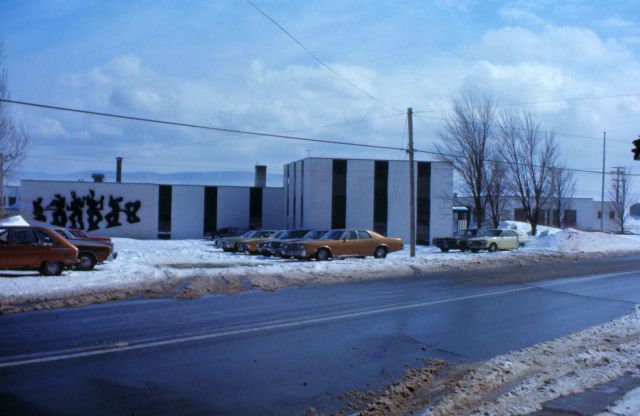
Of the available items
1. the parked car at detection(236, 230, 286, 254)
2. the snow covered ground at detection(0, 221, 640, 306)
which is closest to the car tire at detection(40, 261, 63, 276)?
the snow covered ground at detection(0, 221, 640, 306)

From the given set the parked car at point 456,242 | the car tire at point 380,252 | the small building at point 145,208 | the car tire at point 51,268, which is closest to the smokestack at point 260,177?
the small building at point 145,208

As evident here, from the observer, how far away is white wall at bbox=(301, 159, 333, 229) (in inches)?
1922

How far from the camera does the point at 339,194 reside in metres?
49.7

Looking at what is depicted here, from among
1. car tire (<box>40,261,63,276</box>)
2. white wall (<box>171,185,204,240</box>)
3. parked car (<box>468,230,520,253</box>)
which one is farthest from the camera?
white wall (<box>171,185,204,240</box>)

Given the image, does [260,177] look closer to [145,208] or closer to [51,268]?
[145,208]

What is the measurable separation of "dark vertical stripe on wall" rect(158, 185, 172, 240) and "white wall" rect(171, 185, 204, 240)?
1.20 ft

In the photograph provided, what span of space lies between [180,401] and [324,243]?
20.5 metres

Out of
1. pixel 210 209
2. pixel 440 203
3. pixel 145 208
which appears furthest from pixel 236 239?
pixel 210 209

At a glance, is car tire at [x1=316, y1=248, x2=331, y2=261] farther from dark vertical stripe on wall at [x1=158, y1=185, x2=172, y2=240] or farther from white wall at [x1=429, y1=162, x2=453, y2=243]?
dark vertical stripe on wall at [x1=158, y1=185, x2=172, y2=240]

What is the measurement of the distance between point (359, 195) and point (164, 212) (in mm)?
19041

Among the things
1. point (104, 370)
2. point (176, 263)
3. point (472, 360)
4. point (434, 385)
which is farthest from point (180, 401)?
point (176, 263)

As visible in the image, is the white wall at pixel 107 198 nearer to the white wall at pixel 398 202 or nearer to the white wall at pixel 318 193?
the white wall at pixel 318 193

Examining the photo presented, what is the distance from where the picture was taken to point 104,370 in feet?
24.2

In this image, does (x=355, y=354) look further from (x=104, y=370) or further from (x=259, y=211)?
(x=259, y=211)
